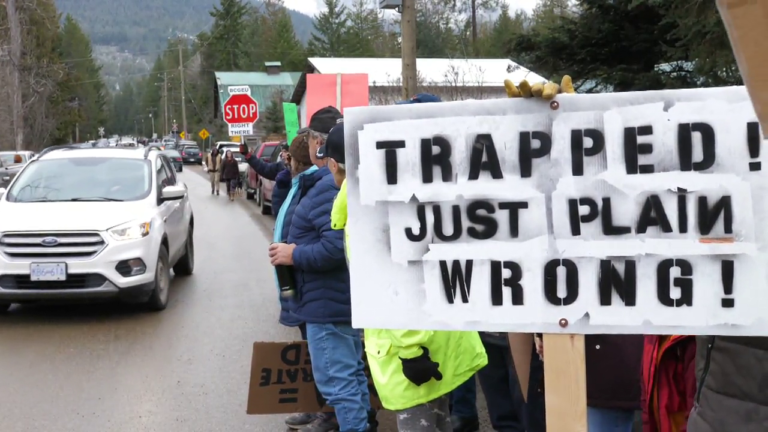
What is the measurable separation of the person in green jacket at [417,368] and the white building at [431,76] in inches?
799

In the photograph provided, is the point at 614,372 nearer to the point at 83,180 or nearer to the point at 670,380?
the point at 670,380

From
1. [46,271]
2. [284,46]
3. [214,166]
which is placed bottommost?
[46,271]

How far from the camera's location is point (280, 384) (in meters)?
5.06

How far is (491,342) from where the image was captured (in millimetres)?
4887

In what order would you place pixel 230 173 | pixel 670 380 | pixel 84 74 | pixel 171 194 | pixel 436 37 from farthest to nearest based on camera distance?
pixel 84 74 → pixel 436 37 → pixel 230 173 → pixel 171 194 → pixel 670 380

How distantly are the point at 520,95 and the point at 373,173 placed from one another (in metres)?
0.55

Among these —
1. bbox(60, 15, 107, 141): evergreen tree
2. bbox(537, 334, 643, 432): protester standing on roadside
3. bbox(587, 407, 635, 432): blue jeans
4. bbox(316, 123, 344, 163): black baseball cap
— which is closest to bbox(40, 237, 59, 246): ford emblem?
bbox(316, 123, 344, 163): black baseball cap

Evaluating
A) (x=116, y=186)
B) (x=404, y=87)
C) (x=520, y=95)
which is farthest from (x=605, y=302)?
(x=404, y=87)

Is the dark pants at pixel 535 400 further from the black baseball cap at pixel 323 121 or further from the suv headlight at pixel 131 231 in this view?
the suv headlight at pixel 131 231

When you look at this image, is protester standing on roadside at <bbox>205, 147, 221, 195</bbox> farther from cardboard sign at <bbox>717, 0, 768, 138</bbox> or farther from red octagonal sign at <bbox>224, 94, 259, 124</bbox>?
cardboard sign at <bbox>717, 0, 768, 138</bbox>

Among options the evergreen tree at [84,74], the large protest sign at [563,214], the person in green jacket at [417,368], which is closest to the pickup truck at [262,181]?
the person in green jacket at [417,368]

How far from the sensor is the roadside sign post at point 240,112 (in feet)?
60.7

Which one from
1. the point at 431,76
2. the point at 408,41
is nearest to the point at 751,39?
the point at 408,41

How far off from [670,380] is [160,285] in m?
6.85
